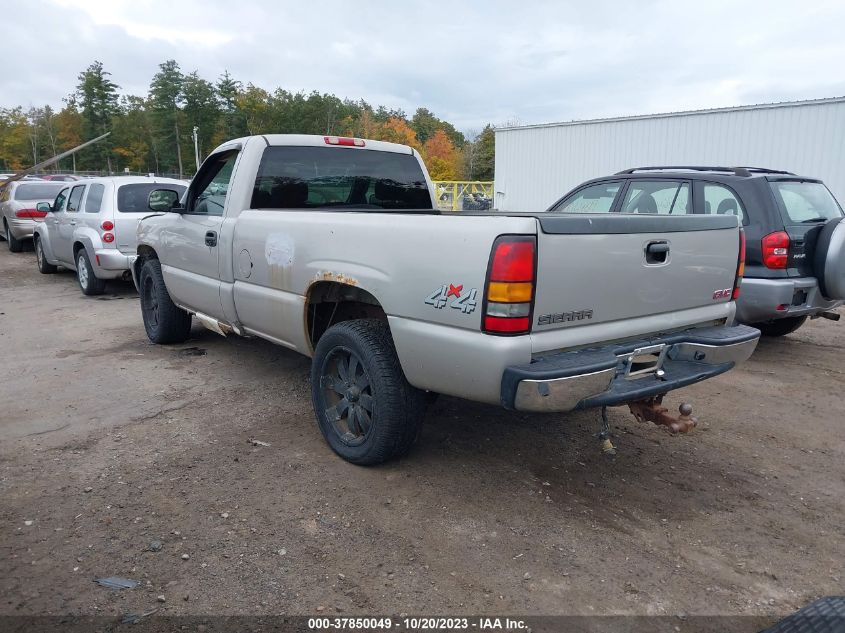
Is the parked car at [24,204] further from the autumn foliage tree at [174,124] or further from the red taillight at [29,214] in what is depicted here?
the autumn foliage tree at [174,124]

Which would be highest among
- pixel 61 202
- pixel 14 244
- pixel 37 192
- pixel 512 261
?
pixel 37 192

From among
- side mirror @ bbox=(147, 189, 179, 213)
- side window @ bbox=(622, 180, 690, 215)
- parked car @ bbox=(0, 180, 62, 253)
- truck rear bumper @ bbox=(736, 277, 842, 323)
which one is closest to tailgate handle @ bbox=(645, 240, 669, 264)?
truck rear bumper @ bbox=(736, 277, 842, 323)

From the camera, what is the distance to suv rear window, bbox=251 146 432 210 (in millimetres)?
4660

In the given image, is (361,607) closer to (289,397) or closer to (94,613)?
(94,613)

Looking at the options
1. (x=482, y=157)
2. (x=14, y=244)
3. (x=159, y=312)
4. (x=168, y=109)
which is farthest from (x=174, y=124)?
(x=159, y=312)

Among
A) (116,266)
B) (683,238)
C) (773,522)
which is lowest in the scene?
(773,522)

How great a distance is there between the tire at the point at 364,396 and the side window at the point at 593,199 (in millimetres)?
3890

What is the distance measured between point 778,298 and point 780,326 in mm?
1838

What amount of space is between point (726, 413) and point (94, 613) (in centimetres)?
428

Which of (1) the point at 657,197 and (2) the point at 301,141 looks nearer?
(2) the point at 301,141

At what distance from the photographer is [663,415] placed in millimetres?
3367

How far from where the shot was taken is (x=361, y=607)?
252cm

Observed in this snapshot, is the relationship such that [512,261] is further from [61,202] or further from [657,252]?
[61,202]

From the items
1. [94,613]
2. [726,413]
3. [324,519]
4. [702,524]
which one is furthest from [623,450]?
[94,613]
